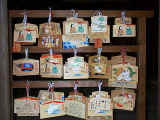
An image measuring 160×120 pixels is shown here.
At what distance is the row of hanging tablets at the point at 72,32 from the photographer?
1744 millimetres

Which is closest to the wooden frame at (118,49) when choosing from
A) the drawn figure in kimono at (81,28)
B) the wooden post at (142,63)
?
the wooden post at (142,63)

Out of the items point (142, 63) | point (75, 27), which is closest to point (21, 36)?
point (75, 27)

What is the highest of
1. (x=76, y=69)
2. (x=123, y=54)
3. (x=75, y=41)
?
(x=75, y=41)

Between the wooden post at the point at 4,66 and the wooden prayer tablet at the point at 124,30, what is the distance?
88cm

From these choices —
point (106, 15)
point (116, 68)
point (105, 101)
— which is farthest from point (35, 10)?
point (105, 101)

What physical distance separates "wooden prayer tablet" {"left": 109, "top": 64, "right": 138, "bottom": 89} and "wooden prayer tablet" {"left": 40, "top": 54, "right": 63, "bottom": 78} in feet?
1.47

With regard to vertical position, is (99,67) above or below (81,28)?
below

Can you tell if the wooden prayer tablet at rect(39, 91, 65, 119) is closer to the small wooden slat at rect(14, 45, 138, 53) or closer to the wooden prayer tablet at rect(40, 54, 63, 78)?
the wooden prayer tablet at rect(40, 54, 63, 78)

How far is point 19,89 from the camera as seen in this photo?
1843 millimetres

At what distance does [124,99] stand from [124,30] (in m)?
0.59

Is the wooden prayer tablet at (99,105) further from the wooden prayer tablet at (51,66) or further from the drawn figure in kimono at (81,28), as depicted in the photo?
the drawn figure in kimono at (81,28)

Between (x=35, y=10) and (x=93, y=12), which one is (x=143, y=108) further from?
(x=35, y=10)

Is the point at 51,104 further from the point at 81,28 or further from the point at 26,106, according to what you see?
the point at 81,28

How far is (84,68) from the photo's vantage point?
5.78 ft
